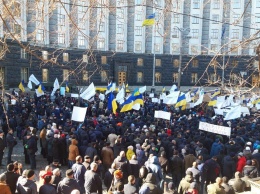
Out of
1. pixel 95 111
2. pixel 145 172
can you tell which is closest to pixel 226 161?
pixel 145 172

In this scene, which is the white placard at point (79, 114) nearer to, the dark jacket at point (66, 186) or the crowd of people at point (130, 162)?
the crowd of people at point (130, 162)

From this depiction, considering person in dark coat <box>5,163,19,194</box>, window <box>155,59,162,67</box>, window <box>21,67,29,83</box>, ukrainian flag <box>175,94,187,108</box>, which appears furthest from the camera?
window <box>155,59,162,67</box>

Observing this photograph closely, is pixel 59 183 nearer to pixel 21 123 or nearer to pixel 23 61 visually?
pixel 21 123

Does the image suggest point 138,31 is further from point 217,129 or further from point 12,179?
point 12,179

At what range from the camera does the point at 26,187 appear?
6.49 meters

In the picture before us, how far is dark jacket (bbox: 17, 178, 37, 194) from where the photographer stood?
6453 millimetres

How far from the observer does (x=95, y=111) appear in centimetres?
1991

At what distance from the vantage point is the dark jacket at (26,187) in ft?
21.2

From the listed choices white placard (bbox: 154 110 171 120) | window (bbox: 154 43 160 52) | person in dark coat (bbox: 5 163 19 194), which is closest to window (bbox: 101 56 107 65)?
window (bbox: 154 43 160 52)

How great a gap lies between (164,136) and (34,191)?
672cm

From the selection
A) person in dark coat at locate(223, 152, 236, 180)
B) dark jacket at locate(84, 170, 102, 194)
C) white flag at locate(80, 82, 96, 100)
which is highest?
white flag at locate(80, 82, 96, 100)

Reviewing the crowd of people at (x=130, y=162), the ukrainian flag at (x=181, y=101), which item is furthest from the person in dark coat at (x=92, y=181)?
A: the ukrainian flag at (x=181, y=101)

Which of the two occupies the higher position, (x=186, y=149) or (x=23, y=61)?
(x=23, y=61)

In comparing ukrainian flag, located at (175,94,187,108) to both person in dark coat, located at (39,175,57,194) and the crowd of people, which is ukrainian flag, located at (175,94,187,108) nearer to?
the crowd of people
